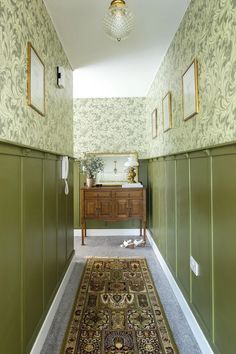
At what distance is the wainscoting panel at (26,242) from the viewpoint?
1.22 metres

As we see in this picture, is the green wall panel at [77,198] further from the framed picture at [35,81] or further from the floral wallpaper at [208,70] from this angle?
the framed picture at [35,81]

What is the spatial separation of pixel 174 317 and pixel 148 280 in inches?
26.6

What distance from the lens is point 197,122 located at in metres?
1.88

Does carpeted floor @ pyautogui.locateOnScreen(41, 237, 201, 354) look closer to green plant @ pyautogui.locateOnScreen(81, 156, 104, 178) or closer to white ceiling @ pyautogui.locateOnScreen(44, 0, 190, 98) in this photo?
green plant @ pyautogui.locateOnScreen(81, 156, 104, 178)

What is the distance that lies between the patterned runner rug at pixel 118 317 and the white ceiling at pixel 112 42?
97.2 inches

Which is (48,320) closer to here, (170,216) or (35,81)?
(170,216)

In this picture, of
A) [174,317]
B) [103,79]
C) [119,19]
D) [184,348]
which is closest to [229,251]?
[184,348]

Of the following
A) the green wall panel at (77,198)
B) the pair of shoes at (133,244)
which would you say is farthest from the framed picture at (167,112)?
the green wall panel at (77,198)

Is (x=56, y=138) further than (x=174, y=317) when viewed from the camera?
Yes

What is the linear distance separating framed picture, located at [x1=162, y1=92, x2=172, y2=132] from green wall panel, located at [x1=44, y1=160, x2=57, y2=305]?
51.3 inches

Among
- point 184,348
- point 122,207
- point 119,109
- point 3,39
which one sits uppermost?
point 119,109

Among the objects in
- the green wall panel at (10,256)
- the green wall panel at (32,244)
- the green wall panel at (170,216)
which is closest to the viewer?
the green wall panel at (10,256)

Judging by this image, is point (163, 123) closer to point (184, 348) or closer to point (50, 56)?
point (50, 56)

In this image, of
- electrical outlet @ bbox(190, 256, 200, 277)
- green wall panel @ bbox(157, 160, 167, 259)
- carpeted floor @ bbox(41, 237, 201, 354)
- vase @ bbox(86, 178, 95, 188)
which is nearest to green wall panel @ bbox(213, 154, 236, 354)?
electrical outlet @ bbox(190, 256, 200, 277)
